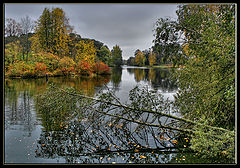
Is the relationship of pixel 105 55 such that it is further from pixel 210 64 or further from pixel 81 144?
pixel 210 64

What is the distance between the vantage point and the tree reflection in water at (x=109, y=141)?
392 cm

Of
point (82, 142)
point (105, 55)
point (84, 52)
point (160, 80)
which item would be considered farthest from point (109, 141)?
point (105, 55)

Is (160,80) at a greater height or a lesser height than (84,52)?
lesser

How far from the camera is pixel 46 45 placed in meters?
19.1

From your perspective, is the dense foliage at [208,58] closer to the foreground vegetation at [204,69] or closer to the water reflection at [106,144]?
the foreground vegetation at [204,69]

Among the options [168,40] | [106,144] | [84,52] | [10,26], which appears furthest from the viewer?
[84,52]

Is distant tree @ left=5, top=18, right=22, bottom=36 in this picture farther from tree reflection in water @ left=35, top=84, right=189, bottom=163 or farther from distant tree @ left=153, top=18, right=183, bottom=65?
distant tree @ left=153, top=18, right=183, bottom=65

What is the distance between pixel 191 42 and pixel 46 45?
1810cm

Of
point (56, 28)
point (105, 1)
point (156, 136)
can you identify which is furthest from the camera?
point (56, 28)

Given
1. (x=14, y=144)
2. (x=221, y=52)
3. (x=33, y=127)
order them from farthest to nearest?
(x=33, y=127), (x=14, y=144), (x=221, y=52)

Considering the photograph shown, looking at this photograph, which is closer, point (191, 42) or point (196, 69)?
point (191, 42)

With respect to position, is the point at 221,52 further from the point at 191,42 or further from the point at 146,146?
the point at 146,146

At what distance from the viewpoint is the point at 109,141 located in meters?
4.61

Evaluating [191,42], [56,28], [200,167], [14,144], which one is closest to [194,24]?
[191,42]
